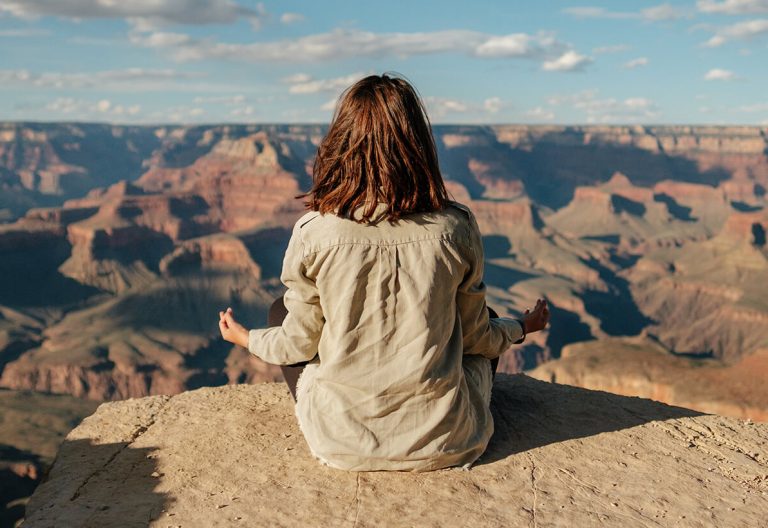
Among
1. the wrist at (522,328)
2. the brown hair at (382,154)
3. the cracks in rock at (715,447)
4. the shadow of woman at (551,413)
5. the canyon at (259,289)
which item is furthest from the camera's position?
the canyon at (259,289)

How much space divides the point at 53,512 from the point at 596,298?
333 feet

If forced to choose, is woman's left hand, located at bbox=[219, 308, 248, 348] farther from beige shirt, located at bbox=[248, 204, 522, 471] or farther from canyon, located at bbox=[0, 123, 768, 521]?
canyon, located at bbox=[0, 123, 768, 521]

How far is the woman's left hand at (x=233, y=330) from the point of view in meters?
4.49

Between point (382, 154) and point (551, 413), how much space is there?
3.29m

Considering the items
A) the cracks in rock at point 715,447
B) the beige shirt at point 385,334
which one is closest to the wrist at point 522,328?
the beige shirt at point 385,334

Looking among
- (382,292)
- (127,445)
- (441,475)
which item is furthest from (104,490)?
(382,292)

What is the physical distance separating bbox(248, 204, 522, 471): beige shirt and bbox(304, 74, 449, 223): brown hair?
89 millimetres

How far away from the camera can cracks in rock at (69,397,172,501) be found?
194 inches

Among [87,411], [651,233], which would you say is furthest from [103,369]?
[651,233]

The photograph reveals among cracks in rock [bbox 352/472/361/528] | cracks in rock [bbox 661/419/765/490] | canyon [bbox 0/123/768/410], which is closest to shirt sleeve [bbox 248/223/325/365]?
cracks in rock [bbox 352/472/361/528]

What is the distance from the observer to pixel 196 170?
166875 mm

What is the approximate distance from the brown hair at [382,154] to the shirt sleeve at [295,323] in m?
0.34

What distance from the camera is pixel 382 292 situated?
372 centimetres

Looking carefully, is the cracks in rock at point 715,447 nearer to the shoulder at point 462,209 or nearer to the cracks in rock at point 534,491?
the cracks in rock at point 534,491
